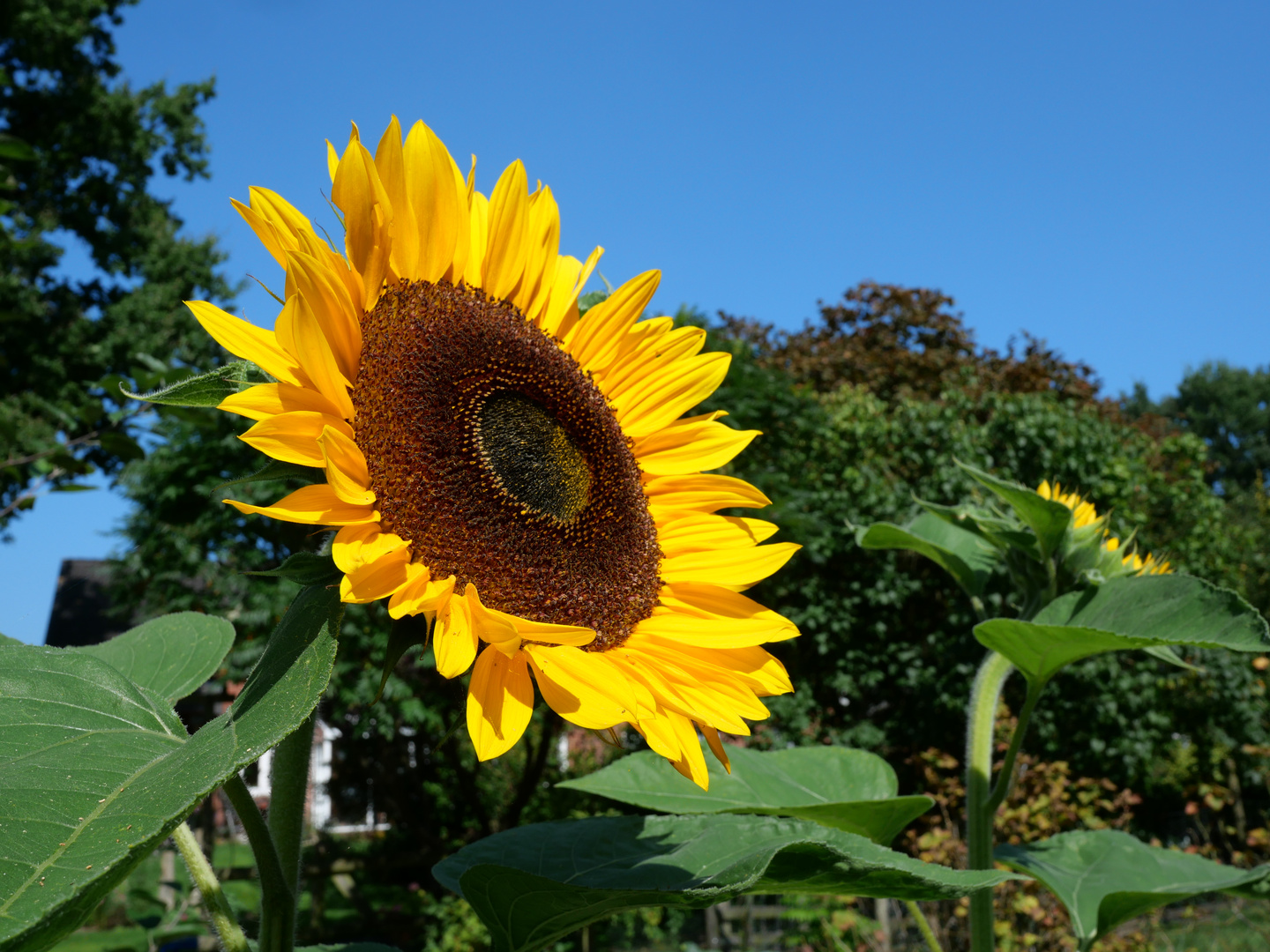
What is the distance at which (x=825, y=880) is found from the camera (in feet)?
3.07

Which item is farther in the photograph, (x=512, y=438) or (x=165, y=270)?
(x=165, y=270)

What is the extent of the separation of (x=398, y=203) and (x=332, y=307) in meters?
0.17

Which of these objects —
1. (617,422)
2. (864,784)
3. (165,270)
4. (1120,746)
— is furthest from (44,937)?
(165,270)

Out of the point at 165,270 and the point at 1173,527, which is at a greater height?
the point at 165,270

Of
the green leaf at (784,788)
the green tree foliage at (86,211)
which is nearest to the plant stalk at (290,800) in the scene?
the green leaf at (784,788)

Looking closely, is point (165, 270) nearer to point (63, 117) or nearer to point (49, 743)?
point (63, 117)

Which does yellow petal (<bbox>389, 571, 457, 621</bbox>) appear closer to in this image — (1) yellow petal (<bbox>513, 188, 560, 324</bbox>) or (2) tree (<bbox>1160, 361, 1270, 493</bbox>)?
(1) yellow petal (<bbox>513, 188, 560, 324</bbox>)

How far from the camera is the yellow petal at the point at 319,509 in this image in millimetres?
796

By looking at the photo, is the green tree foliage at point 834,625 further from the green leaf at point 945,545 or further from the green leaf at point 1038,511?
the green leaf at point 1038,511

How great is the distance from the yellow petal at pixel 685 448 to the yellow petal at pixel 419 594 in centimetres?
47

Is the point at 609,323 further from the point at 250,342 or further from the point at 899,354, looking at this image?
the point at 899,354

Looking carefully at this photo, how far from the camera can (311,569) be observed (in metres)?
0.83

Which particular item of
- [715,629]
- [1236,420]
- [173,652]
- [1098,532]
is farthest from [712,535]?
[1236,420]

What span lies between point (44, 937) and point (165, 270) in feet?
53.5
